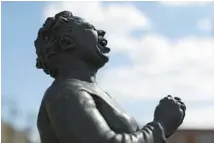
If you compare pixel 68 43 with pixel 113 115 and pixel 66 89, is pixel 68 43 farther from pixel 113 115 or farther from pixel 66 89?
pixel 113 115

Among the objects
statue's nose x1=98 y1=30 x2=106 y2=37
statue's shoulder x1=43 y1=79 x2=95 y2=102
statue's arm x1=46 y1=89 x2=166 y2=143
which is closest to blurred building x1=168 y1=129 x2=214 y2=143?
statue's nose x1=98 y1=30 x2=106 y2=37

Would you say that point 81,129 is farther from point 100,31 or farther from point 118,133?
point 100,31

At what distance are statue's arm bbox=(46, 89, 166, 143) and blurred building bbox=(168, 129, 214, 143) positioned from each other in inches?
764

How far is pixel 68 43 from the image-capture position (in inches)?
152

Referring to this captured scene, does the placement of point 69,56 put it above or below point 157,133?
above

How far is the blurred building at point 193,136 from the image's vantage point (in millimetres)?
23062

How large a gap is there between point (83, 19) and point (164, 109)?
2.54 ft

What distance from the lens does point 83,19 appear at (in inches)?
157

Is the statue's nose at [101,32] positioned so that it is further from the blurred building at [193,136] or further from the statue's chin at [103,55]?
the blurred building at [193,136]

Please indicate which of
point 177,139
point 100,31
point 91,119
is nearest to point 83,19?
point 100,31

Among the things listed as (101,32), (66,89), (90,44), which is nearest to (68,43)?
(90,44)

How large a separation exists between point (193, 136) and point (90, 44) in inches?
776

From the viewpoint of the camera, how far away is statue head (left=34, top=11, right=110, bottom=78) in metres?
3.87

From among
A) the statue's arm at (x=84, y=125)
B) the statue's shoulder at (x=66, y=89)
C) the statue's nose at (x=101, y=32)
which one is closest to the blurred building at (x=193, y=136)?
the statue's nose at (x=101, y=32)
